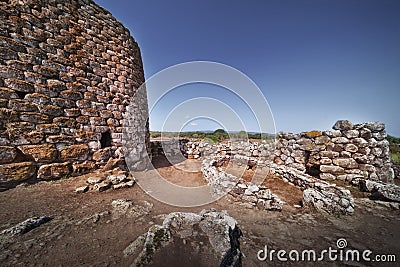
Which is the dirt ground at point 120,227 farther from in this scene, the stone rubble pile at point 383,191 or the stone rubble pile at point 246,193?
the stone rubble pile at point 383,191

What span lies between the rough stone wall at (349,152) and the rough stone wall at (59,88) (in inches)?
297

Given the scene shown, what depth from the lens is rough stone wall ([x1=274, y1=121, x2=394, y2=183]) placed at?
500cm

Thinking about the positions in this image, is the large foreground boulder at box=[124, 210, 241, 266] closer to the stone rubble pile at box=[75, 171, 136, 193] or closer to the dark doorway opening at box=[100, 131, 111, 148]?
the stone rubble pile at box=[75, 171, 136, 193]

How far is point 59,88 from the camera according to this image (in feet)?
15.0

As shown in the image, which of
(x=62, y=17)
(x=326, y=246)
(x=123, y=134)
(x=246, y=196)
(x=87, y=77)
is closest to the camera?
(x=326, y=246)

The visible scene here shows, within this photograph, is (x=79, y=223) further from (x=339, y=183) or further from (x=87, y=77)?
(x=339, y=183)

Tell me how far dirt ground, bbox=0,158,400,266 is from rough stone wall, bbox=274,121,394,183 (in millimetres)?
1412

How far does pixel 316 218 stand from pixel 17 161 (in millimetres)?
7204

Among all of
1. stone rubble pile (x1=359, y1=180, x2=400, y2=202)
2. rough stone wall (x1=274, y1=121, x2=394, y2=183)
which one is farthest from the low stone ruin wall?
rough stone wall (x1=274, y1=121, x2=394, y2=183)

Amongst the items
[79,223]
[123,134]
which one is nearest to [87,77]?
[123,134]

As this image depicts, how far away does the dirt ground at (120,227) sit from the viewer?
6.62 feet

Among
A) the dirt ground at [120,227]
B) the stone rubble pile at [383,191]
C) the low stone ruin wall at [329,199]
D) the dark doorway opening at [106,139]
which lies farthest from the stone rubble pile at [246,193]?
the dark doorway opening at [106,139]

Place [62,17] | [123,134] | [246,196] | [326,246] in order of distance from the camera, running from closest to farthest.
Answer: [326,246] → [246,196] → [62,17] → [123,134]

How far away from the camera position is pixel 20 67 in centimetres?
397
